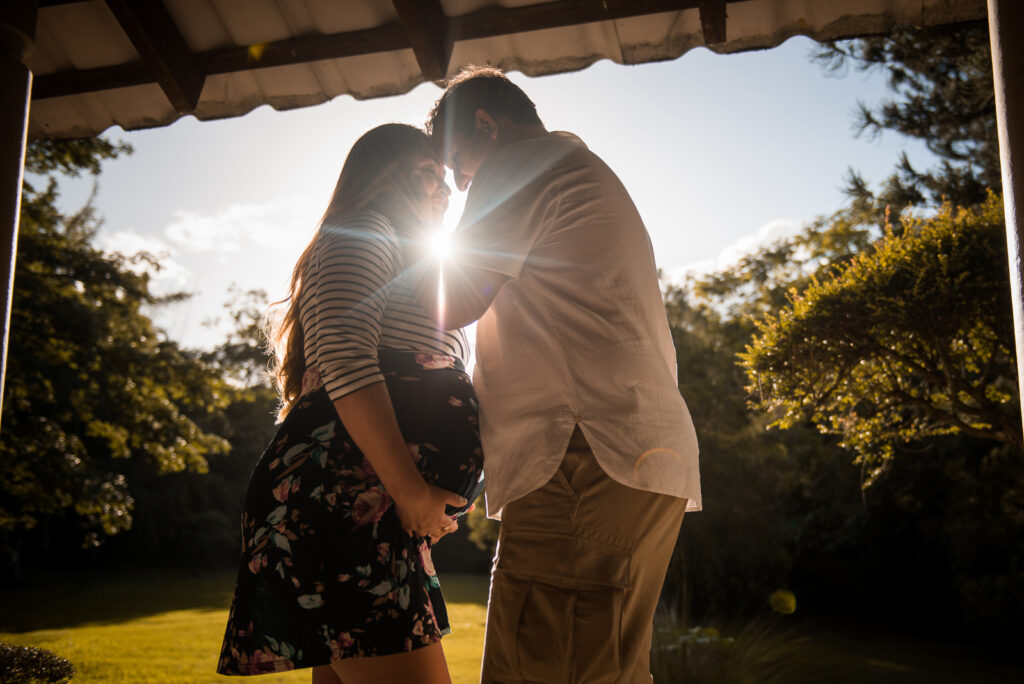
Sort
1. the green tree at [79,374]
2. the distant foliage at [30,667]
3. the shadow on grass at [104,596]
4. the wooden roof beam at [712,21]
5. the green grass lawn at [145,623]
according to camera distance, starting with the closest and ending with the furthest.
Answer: the wooden roof beam at [712,21] → the distant foliage at [30,667] → the green grass lawn at [145,623] → the green tree at [79,374] → the shadow on grass at [104,596]

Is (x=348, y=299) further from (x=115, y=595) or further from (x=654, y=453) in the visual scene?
(x=115, y=595)

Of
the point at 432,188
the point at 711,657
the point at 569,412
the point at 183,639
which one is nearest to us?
the point at 569,412

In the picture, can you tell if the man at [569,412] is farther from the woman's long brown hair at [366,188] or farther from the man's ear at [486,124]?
the woman's long brown hair at [366,188]

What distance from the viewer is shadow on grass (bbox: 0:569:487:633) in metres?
14.8

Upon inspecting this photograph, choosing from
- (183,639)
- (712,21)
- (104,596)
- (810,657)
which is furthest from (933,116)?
(104,596)

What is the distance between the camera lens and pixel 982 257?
15.5 feet

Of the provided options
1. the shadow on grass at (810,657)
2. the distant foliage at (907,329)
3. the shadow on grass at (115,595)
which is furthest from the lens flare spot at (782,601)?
the distant foliage at (907,329)

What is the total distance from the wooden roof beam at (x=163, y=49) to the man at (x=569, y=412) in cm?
147

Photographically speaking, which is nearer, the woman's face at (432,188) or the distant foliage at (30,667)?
the woman's face at (432,188)

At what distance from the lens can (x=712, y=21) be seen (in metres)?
2.19

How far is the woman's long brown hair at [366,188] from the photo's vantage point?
1719 mm

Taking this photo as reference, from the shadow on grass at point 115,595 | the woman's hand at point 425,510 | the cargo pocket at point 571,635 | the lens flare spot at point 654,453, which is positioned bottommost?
the shadow on grass at point 115,595

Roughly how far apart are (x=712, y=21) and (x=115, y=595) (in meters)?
21.9

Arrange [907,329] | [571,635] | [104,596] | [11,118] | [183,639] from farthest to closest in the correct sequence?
[104,596]
[183,639]
[907,329]
[11,118]
[571,635]
